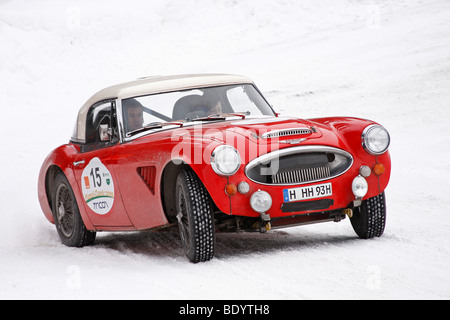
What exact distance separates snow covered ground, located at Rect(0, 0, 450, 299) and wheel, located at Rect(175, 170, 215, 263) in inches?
6.4

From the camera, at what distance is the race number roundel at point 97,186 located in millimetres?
6102

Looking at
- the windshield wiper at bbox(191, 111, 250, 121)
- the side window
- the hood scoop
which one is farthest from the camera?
the side window

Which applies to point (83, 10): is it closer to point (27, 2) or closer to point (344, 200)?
point (27, 2)

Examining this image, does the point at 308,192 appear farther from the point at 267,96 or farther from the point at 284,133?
the point at 267,96

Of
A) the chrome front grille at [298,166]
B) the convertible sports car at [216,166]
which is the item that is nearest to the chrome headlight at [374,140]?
the convertible sports car at [216,166]

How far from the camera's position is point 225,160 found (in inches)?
196

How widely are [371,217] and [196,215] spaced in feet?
5.14

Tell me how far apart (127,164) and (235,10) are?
1167 inches

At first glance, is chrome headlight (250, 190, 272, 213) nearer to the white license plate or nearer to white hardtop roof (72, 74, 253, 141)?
the white license plate

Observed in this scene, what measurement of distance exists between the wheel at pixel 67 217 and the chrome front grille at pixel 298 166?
2.57 metres

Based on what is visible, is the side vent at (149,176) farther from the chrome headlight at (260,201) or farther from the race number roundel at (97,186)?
the chrome headlight at (260,201)

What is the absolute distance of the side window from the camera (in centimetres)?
630

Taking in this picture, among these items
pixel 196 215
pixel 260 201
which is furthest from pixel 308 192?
pixel 196 215

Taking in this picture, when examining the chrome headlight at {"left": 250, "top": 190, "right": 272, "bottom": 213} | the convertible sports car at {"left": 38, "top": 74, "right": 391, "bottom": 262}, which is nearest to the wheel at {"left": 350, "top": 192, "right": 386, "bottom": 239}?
the convertible sports car at {"left": 38, "top": 74, "right": 391, "bottom": 262}
